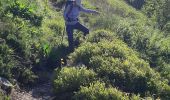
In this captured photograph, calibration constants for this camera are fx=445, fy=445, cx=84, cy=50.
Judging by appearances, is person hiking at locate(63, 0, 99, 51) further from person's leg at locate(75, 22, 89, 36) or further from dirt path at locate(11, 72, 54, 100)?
dirt path at locate(11, 72, 54, 100)

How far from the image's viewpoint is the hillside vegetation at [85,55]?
11273mm

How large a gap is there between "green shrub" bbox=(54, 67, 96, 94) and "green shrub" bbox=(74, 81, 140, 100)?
511mm

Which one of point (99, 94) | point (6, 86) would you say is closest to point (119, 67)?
point (99, 94)

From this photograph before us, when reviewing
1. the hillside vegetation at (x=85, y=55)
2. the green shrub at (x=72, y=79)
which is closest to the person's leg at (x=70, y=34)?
the hillside vegetation at (x=85, y=55)

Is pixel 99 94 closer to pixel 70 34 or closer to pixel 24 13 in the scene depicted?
pixel 70 34

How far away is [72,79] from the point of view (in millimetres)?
11234

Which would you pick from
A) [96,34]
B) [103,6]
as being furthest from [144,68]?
[103,6]

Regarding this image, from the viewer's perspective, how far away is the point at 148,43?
615 inches

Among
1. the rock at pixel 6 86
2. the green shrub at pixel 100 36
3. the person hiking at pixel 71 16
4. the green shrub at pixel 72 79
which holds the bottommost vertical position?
the rock at pixel 6 86

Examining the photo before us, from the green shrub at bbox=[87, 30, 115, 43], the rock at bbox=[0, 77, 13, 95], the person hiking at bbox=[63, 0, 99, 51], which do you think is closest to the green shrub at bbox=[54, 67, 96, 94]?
the rock at bbox=[0, 77, 13, 95]

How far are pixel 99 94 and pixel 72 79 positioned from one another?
1130 mm

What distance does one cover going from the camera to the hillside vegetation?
37.0 ft

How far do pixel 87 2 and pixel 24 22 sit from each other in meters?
6.41

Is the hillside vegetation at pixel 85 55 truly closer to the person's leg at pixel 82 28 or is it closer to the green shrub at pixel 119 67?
the green shrub at pixel 119 67
